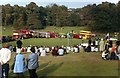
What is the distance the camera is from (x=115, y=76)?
13234mm

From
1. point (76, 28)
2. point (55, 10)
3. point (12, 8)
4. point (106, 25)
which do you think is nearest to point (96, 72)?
point (106, 25)

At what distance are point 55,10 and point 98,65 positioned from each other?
67253mm

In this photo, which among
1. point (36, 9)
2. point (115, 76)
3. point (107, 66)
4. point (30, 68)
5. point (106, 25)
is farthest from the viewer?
point (36, 9)

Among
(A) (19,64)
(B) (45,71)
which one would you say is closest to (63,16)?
(B) (45,71)

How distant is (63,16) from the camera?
7625 cm

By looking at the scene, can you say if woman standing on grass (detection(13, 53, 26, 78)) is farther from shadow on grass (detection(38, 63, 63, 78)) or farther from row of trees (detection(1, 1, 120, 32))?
row of trees (detection(1, 1, 120, 32))

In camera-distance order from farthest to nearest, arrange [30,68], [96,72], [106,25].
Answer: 1. [106,25]
2. [96,72]
3. [30,68]

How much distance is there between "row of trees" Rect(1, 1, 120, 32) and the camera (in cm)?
6819

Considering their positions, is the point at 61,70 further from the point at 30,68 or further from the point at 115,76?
the point at 30,68

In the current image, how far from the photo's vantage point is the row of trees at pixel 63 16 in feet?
224

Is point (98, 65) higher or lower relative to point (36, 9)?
lower

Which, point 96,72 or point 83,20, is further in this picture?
point 83,20

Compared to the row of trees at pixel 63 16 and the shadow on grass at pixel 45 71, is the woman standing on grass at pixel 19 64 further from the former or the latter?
the row of trees at pixel 63 16

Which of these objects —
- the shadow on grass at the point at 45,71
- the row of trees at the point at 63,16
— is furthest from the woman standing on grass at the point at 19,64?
the row of trees at the point at 63,16
